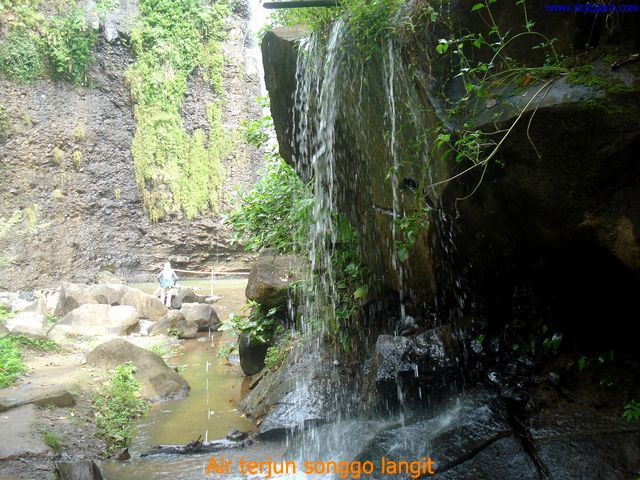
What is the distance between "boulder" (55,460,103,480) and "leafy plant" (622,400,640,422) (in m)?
3.57

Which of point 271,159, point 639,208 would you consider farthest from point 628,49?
point 271,159

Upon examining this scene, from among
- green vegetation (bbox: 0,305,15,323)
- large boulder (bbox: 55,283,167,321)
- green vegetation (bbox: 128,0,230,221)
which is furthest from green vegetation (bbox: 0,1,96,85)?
green vegetation (bbox: 0,305,15,323)

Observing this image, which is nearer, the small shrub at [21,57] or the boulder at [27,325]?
the boulder at [27,325]

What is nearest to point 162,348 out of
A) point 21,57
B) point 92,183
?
point 92,183

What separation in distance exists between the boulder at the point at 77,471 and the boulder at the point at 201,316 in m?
7.93

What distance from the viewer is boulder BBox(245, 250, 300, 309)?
7098 millimetres

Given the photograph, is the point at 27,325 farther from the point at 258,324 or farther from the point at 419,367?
the point at 419,367

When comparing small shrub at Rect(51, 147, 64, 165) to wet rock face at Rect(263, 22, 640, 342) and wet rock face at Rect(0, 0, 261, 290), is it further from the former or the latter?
wet rock face at Rect(263, 22, 640, 342)

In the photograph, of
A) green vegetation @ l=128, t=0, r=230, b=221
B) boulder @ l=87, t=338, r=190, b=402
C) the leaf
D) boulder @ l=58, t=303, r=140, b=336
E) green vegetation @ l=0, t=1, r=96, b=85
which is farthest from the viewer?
green vegetation @ l=128, t=0, r=230, b=221

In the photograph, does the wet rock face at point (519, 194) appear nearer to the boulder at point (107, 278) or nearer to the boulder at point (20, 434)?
the boulder at point (20, 434)

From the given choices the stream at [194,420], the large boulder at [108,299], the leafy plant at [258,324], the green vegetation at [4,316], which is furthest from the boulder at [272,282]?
the large boulder at [108,299]

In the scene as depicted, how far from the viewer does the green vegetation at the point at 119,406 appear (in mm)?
5184

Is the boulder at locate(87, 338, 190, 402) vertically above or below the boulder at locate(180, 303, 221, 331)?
above

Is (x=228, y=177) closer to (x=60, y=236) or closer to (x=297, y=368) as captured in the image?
(x=60, y=236)
